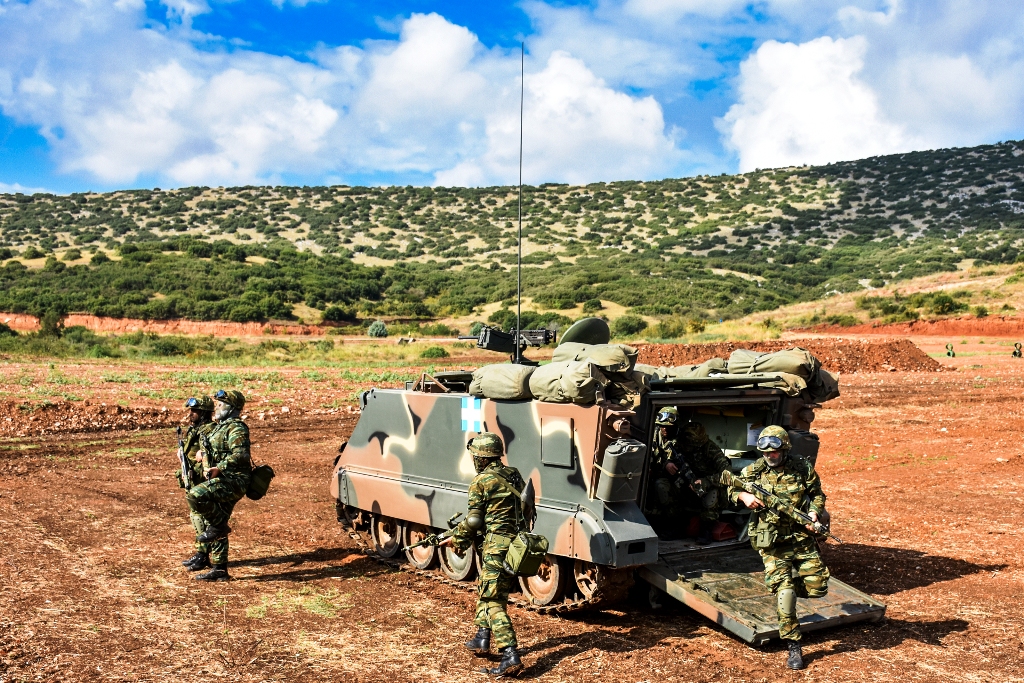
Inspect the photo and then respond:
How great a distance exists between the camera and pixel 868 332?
42.5 metres

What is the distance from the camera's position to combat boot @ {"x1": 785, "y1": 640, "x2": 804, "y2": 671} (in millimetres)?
6477

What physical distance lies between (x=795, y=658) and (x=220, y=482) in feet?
18.3

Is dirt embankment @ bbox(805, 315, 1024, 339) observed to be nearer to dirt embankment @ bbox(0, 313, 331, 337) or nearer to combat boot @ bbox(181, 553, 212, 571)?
dirt embankment @ bbox(0, 313, 331, 337)

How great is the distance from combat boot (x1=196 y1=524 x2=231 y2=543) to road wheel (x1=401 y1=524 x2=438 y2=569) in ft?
6.10

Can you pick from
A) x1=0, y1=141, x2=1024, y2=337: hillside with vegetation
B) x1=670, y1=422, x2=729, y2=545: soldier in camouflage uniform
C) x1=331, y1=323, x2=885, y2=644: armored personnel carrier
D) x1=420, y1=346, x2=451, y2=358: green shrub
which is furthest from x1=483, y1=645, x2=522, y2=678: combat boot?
x1=0, y1=141, x2=1024, y2=337: hillside with vegetation

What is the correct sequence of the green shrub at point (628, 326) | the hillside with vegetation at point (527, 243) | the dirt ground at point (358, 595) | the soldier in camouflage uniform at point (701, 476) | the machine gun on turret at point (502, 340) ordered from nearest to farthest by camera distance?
1. the dirt ground at point (358, 595)
2. the soldier in camouflage uniform at point (701, 476)
3. the machine gun on turret at point (502, 340)
4. the green shrub at point (628, 326)
5. the hillside with vegetation at point (527, 243)

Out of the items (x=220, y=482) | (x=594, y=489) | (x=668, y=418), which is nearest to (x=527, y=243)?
(x=668, y=418)

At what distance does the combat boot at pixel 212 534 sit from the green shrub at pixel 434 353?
28.3 m

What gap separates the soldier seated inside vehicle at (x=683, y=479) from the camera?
8602 millimetres

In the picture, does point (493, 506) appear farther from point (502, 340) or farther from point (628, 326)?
point (628, 326)

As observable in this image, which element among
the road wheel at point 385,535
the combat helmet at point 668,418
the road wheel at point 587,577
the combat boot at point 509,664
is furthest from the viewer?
the road wheel at point 385,535

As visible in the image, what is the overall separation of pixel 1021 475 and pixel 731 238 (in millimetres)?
62209

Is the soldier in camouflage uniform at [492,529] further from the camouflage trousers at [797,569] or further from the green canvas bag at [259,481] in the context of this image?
the green canvas bag at [259,481]

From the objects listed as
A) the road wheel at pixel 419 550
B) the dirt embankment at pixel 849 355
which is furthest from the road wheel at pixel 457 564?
the dirt embankment at pixel 849 355
